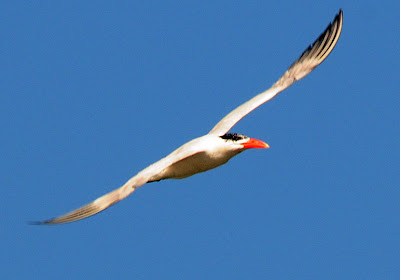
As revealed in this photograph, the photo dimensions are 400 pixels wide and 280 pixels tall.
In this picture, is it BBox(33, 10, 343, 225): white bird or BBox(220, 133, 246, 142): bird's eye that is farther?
BBox(220, 133, 246, 142): bird's eye

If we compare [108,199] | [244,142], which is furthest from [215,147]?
[108,199]

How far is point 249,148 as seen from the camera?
16062 millimetres

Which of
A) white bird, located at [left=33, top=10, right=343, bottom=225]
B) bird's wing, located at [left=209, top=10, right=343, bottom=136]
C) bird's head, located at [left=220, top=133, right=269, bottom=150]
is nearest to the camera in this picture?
white bird, located at [left=33, top=10, right=343, bottom=225]

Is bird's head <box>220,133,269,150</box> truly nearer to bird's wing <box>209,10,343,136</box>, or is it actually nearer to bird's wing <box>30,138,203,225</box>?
bird's wing <box>209,10,343,136</box>

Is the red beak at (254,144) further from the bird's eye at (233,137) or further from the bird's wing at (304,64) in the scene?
the bird's wing at (304,64)

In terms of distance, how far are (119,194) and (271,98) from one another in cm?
499

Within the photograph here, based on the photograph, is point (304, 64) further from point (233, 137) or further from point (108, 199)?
point (108, 199)

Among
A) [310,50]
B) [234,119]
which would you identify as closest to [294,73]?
[310,50]

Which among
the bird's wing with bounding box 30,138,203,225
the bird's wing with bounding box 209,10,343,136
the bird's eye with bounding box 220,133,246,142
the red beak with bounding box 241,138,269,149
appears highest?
the bird's wing with bounding box 209,10,343,136

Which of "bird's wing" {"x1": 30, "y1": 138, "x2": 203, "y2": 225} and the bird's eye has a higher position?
the bird's eye

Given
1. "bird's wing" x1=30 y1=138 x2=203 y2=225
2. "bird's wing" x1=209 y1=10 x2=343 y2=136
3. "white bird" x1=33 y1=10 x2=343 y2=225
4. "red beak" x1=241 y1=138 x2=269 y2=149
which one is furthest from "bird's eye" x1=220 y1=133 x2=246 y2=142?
"bird's wing" x1=30 y1=138 x2=203 y2=225

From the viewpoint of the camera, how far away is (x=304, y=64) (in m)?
18.4

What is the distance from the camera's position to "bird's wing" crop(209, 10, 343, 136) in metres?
17.7

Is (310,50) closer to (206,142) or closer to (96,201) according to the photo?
(206,142)
